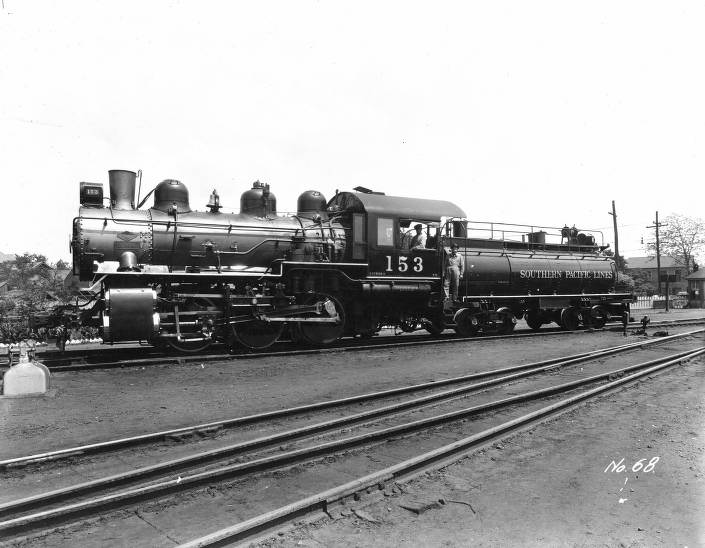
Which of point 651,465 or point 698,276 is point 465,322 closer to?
point 651,465

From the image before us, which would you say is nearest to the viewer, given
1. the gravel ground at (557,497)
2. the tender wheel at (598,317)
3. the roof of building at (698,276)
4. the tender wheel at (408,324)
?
the gravel ground at (557,497)

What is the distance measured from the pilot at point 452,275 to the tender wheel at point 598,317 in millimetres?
6111

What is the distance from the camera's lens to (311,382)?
7.88 meters

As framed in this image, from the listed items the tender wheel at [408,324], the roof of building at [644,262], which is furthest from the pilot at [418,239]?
the roof of building at [644,262]

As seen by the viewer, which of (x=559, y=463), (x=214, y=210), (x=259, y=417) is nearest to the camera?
(x=559, y=463)

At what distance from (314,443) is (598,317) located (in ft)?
46.2

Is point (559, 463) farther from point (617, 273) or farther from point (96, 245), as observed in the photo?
point (617, 273)

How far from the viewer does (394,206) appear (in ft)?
39.0

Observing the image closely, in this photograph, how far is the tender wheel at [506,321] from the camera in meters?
14.2

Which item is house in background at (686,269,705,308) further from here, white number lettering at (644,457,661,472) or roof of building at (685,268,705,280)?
white number lettering at (644,457,661,472)

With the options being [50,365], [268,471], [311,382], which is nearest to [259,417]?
[268,471]

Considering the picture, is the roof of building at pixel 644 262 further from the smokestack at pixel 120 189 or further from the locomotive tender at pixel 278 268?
the smokestack at pixel 120 189

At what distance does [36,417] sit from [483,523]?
5186 millimetres

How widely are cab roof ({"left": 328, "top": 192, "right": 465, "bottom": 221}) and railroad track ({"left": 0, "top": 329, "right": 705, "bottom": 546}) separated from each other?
4.83 m
